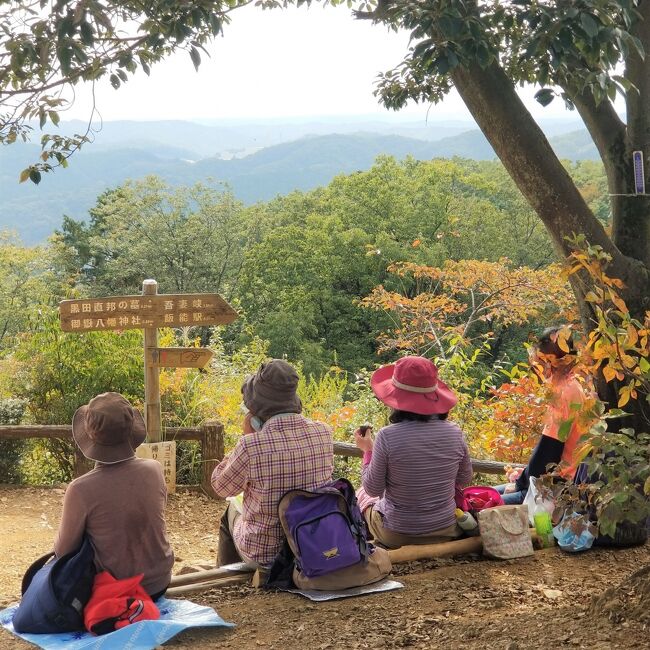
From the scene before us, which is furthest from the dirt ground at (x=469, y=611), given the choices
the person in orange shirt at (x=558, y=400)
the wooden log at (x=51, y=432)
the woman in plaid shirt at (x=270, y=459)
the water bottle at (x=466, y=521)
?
the wooden log at (x=51, y=432)

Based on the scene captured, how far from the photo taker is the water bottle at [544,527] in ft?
13.9

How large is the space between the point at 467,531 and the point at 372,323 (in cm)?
2490

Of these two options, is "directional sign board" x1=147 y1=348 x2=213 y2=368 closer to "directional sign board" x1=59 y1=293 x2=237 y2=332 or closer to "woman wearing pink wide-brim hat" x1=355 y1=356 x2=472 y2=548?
"directional sign board" x1=59 y1=293 x2=237 y2=332

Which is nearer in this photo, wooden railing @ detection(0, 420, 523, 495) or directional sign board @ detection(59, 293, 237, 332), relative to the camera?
directional sign board @ detection(59, 293, 237, 332)

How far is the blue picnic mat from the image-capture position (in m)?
3.10

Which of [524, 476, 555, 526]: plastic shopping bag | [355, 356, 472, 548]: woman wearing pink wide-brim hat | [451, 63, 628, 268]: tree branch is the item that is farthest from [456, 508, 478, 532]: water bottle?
[451, 63, 628, 268]: tree branch

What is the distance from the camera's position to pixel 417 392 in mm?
4047

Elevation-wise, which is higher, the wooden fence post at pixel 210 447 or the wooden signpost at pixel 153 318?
the wooden signpost at pixel 153 318

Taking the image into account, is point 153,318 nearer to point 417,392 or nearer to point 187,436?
point 187,436

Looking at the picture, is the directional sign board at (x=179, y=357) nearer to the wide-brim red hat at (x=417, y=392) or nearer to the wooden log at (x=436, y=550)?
the wide-brim red hat at (x=417, y=392)

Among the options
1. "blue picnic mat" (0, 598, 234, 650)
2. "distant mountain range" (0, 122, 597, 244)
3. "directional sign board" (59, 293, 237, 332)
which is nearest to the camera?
"blue picnic mat" (0, 598, 234, 650)

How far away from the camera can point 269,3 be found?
5402 mm

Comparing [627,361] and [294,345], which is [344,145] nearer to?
[294,345]

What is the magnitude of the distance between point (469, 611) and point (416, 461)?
80 cm
